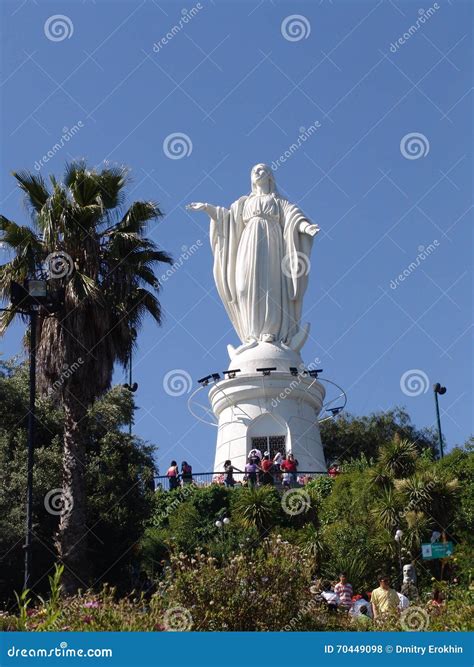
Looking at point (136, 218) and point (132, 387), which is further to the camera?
point (132, 387)

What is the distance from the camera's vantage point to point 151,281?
24.4 m

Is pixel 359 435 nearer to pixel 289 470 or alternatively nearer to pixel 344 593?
pixel 289 470

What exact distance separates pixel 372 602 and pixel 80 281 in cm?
988

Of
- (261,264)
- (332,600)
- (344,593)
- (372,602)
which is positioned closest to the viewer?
(372,602)

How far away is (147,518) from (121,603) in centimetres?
1399

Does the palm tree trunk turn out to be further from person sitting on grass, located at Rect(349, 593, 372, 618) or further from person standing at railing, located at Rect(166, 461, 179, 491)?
person standing at railing, located at Rect(166, 461, 179, 491)

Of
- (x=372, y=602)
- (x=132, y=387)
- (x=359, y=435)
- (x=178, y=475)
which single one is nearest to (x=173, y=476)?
(x=178, y=475)

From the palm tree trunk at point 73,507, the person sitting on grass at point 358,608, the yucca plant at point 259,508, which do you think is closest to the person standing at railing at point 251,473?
the yucca plant at point 259,508

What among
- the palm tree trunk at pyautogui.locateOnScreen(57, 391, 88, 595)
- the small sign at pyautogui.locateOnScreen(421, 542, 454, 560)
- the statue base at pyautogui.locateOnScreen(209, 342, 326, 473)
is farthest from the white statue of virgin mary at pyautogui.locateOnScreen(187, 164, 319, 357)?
the small sign at pyautogui.locateOnScreen(421, 542, 454, 560)

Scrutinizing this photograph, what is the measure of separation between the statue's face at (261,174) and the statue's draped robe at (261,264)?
537mm

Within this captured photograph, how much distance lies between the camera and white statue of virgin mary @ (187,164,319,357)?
3584 centimetres

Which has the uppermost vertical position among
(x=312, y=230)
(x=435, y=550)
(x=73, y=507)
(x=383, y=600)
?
(x=312, y=230)

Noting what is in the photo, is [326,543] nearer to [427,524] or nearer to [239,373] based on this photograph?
[427,524]

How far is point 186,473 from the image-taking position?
99.3 feet
